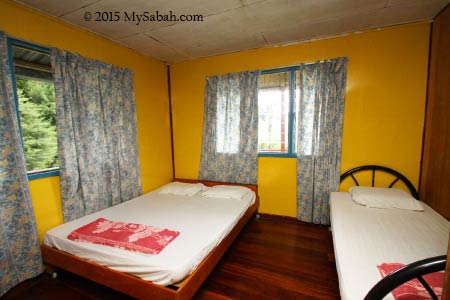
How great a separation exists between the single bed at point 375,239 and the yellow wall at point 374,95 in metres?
0.72

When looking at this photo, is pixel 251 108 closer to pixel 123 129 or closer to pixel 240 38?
pixel 240 38

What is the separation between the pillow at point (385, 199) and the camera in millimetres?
2084

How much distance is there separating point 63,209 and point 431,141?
4116 mm

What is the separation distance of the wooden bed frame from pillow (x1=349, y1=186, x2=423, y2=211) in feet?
5.27

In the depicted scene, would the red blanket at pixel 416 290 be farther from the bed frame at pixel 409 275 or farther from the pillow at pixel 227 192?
the pillow at pixel 227 192

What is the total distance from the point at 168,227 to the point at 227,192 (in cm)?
106

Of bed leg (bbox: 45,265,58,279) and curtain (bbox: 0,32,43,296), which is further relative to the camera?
bed leg (bbox: 45,265,58,279)

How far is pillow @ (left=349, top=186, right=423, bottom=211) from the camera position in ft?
6.84

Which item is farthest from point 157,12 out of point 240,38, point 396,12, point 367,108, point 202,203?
point 367,108

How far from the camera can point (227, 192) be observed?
2807 millimetres

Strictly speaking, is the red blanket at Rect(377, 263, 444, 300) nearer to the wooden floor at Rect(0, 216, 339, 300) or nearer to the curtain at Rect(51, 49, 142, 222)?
the wooden floor at Rect(0, 216, 339, 300)

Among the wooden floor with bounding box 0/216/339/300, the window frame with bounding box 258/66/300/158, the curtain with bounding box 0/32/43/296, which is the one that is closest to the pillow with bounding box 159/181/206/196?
the wooden floor with bounding box 0/216/339/300

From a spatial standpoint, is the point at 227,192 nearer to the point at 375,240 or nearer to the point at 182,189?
the point at 182,189

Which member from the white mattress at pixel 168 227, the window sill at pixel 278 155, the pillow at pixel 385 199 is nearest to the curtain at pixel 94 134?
the white mattress at pixel 168 227
